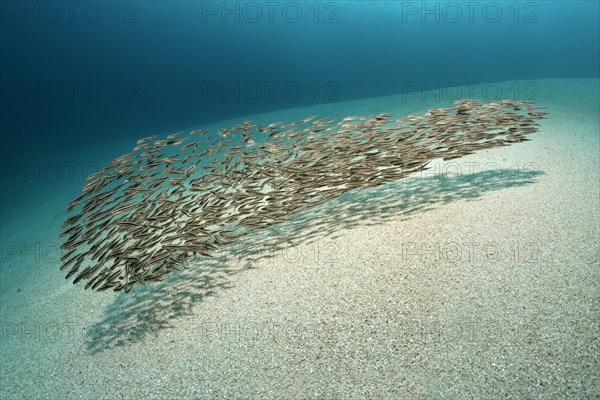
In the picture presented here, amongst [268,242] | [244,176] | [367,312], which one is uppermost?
[244,176]

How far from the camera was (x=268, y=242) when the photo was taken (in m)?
2.77

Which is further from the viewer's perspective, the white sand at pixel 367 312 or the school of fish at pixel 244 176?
the school of fish at pixel 244 176

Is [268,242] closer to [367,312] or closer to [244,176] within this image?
[244,176]

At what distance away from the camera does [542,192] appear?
2885mm

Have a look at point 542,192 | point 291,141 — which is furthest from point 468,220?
point 291,141

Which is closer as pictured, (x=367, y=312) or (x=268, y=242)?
(x=367, y=312)

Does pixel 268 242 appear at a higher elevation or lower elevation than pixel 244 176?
lower

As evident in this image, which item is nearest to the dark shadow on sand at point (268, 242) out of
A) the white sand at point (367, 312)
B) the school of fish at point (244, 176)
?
the white sand at point (367, 312)

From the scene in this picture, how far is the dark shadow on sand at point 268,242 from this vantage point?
2.30 m

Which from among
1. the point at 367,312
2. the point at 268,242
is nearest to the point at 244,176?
the point at 268,242

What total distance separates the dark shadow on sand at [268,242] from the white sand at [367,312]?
13 mm

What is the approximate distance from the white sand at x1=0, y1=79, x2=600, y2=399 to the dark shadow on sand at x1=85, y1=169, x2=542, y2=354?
1 cm

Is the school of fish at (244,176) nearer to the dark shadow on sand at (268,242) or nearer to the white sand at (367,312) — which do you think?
the dark shadow on sand at (268,242)

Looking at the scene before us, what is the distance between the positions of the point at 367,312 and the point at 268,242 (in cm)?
103
